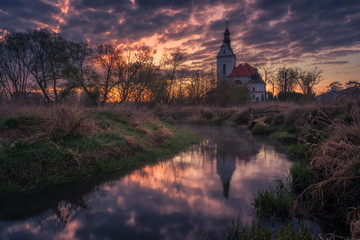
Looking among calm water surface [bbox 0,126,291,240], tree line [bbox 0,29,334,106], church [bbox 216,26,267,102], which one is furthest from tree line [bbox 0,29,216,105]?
church [bbox 216,26,267,102]

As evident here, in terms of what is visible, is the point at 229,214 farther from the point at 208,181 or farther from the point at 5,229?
the point at 5,229

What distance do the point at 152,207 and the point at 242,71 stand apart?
66.0 m

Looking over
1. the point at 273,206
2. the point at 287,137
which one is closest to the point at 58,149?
the point at 273,206

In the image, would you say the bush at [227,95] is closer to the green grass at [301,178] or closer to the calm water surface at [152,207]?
the calm water surface at [152,207]

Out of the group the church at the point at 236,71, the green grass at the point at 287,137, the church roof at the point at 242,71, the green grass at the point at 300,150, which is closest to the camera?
the green grass at the point at 300,150

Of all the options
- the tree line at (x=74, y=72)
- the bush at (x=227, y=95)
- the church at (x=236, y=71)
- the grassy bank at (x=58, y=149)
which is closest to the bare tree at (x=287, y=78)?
the church at (x=236, y=71)

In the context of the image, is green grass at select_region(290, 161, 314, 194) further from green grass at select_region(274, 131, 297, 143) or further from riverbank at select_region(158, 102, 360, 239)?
green grass at select_region(274, 131, 297, 143)

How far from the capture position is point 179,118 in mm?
34344

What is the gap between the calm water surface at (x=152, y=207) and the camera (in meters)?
4.52

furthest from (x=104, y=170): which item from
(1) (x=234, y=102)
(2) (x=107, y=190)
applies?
(1) (x=234, y=102)

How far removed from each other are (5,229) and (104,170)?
361cm

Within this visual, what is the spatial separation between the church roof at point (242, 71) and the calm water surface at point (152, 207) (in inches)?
2372

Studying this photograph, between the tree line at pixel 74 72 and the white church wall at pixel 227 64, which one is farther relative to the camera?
the white church wall at pixel 227 64

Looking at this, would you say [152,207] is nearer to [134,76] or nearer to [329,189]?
[329,189]
